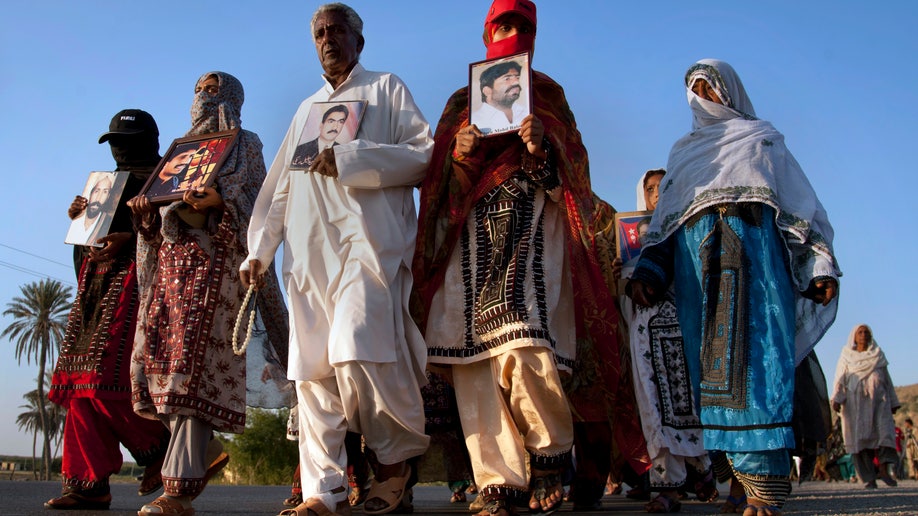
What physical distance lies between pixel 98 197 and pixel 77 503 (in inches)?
77.2

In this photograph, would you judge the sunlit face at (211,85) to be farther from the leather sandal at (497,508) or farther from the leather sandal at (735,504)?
the leather sandal at (735,504)

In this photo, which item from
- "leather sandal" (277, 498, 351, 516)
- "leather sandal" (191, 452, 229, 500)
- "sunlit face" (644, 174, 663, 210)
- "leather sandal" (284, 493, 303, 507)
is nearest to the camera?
"leather sandal" (277, 498, 351, 516)

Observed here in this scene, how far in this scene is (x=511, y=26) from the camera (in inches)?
191

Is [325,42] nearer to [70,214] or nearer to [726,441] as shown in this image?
[70,214]

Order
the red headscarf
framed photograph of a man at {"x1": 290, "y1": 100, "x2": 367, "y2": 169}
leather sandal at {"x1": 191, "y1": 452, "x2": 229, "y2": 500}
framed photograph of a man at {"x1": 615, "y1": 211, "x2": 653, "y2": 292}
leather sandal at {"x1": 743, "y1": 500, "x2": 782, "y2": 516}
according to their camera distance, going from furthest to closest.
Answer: framed photograph of a man at {"x1": 615, "y1": 211, "x2": 653, "y2": 292} → leather sandal at {"x1": 191, "y1": 452, "x2": 229, "y2": 500} → the red headscarf → framed photograph of a man at {"x1": 290, "y1": 100, "x2": 367, "y2": 169} → leather sandal at {"x1": 743, "y1": 500, "x2": 782, "y2": 516}

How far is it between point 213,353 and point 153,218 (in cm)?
101

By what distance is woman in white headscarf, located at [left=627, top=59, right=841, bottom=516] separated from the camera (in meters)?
4.30

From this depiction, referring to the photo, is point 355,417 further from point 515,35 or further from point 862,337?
point 862,337

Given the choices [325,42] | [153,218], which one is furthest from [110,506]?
[325,42]

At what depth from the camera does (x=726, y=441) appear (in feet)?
14.3

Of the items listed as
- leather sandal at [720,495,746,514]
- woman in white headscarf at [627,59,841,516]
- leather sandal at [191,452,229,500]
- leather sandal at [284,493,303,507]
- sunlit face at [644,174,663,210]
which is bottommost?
leather sandal at [720,495,746,514]

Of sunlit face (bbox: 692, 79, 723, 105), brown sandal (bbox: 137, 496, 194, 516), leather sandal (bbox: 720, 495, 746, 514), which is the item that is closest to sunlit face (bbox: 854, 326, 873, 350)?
leather sandal (bbox: 720, 495, 746, 514)

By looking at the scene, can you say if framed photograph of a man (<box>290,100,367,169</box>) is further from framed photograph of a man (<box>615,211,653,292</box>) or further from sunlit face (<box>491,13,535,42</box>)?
framed photograph of a man (<box>615,211,653,292</box>)

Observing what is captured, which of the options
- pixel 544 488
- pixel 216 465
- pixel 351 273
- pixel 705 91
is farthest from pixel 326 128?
pixel 705 91
